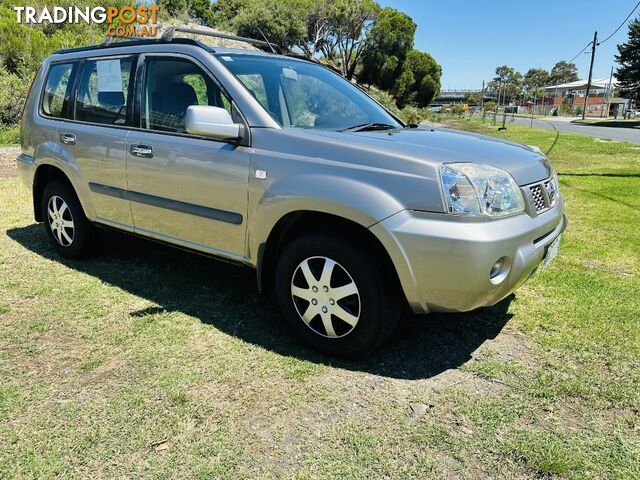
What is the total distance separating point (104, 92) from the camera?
13.4 ft

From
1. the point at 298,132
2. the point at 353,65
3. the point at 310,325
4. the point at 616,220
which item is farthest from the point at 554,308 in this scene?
the point at 353,65

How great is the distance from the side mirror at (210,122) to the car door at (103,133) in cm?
101

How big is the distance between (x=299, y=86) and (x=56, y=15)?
21.6 m

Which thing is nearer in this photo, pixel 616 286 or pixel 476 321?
pixel 476 321

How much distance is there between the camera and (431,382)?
2826 mm

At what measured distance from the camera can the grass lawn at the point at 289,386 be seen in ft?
7.33

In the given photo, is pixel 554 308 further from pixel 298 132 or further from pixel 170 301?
pixel 170 301

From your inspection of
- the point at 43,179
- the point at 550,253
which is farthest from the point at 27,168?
the point at 550,253

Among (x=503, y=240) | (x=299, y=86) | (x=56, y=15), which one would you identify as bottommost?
(x=503, y=240)

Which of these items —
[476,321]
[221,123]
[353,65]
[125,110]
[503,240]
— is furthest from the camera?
[353,65]

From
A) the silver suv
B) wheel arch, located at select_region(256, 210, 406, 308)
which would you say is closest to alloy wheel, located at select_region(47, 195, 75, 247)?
the silver suv

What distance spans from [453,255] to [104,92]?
10.1 feet

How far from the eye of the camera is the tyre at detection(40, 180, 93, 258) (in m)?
4.48

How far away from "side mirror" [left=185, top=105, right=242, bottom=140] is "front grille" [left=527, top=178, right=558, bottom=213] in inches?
68.5
